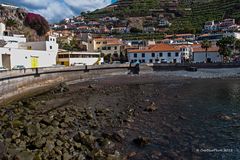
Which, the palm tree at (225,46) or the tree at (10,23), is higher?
the tree at (10,23)

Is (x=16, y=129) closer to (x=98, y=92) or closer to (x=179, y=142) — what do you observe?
(x=179, y=142)

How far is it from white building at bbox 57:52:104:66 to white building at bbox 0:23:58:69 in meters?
3.79

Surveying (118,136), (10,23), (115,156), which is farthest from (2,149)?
(10,23)

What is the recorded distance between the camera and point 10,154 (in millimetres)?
14211

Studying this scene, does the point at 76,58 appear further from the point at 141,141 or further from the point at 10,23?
the point at 141,141

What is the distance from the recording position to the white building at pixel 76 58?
243 feet

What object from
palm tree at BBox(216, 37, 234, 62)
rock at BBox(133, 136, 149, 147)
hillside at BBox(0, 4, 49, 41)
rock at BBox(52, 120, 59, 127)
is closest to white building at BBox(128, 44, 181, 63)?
palm tree at BBox(216, 37, 234, 62)

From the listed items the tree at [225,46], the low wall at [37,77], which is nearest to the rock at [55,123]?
the low wall at [37,77]

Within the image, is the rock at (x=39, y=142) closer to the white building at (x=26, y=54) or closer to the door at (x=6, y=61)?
the white building at (x=26, y=54)

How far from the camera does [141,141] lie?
18578 millimetres

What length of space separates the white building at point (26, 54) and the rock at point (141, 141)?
1463 inches

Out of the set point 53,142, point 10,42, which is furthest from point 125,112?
point 10,42

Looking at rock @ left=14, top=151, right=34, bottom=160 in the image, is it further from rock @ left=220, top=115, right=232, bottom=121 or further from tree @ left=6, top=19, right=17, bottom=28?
tree @ left=6, top=19, right=17, bottom=28

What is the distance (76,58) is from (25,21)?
111 feet
